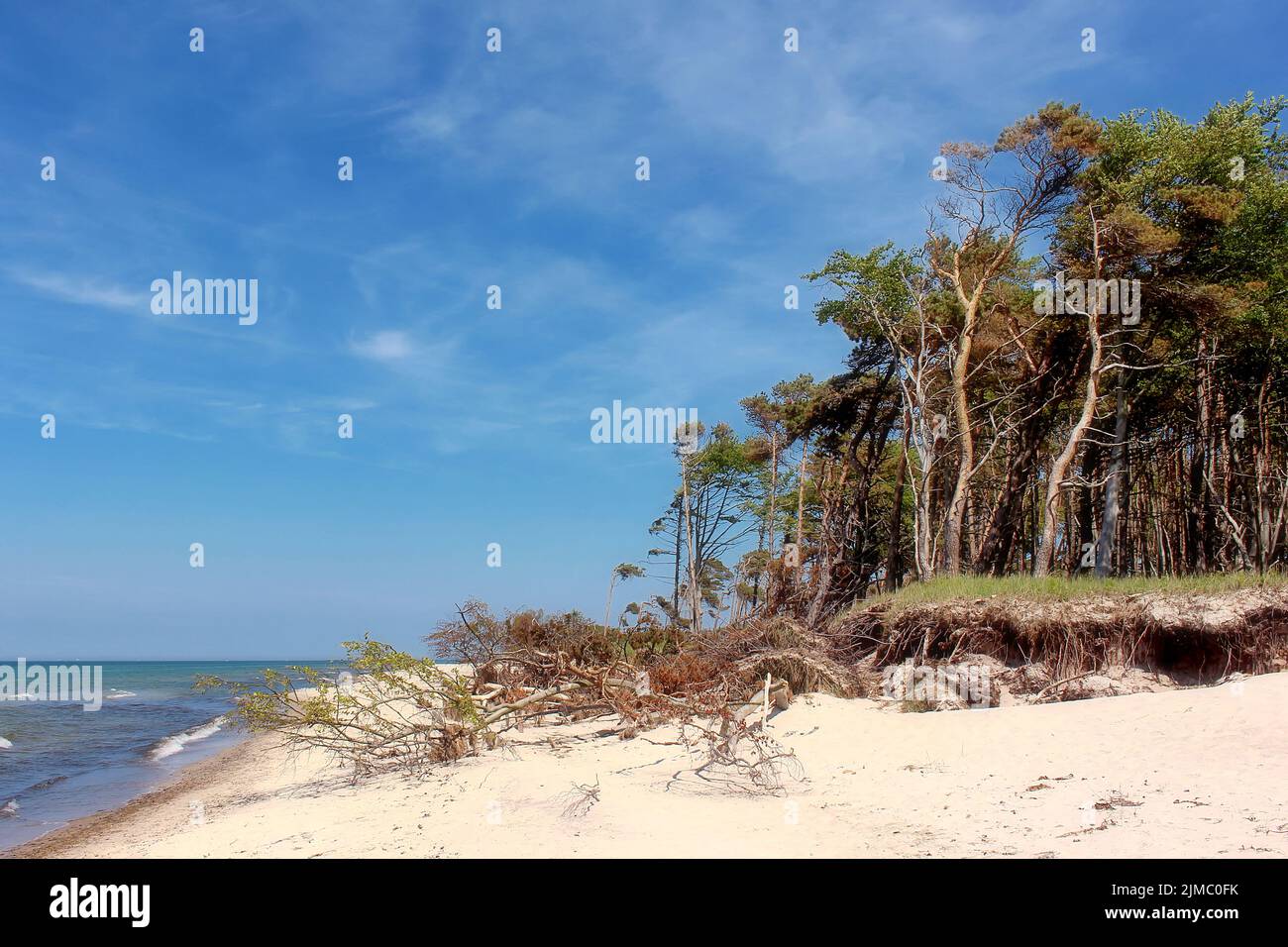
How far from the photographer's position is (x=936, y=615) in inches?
519

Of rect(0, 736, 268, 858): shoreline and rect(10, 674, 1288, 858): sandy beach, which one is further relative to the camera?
rect(0, 736, 268, 858): shoreline

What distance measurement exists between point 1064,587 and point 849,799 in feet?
22.7

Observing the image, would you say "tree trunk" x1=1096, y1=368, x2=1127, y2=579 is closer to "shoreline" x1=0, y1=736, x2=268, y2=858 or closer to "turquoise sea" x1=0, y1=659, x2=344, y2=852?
"turquoise sea" x1=0, y1=659, x2=344, y2=852

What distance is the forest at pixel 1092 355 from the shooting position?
16641 millimetres

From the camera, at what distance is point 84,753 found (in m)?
17.3

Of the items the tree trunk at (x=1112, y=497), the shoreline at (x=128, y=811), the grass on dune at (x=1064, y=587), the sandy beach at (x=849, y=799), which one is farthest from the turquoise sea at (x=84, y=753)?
the tree trunk at (x=1112, y=497)

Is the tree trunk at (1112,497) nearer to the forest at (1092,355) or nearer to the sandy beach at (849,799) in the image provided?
the forest at (1092,355)

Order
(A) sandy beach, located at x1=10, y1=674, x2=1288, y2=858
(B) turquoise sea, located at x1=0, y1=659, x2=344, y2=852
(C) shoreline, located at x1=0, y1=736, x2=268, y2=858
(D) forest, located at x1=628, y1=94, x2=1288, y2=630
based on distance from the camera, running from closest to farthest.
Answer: (A) sandy beach, located at x1=10, y1=674, x2=1288, y2=858 < (C) shoreline, located at x1=0, y1=736, x2=268, y2=858 < (B) turquoise sea, located at x1=0, y1=659, x2=344, y2=852 < (D) forest, located at x1=628, y1=94, x2=1288, y2=630

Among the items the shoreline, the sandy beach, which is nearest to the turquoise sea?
the shoreline

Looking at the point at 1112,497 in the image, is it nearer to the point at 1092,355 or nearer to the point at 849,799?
the point at 1092,355

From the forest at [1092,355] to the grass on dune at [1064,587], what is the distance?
2084 millimetres

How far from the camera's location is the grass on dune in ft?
38.0

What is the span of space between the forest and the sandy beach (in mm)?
6468
